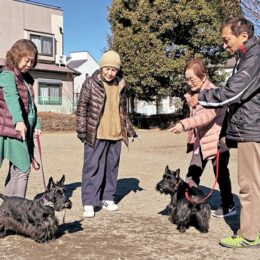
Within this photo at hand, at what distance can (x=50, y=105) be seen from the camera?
3180 centimetres

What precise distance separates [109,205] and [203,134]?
180cm

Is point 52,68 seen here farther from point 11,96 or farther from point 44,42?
point 11,96

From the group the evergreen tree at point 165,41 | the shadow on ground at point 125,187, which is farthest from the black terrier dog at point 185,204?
the evergreen tree at point 165,41

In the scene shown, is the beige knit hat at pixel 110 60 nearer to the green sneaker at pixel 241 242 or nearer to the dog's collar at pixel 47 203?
the dog's collar at pixel 47 203

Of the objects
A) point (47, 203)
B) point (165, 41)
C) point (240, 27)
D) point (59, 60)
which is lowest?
point (47, 203)

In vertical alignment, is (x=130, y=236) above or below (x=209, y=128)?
below

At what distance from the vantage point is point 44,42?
3281cm

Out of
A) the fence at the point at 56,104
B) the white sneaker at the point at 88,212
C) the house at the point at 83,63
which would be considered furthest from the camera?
the house at the point at 83,63

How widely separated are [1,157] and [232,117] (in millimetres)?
2726

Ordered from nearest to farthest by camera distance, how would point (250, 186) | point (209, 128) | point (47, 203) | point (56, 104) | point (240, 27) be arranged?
point (240, 27) < point (250, 186) < point (47, 203) < point (209, 128) < point (56, 104)

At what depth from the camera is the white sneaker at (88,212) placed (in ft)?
19.5

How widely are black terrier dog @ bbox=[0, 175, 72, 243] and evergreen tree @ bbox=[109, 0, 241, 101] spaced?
68.4 feet

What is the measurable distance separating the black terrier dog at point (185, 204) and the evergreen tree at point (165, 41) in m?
20.1

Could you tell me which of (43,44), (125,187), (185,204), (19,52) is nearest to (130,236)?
(185,204)
